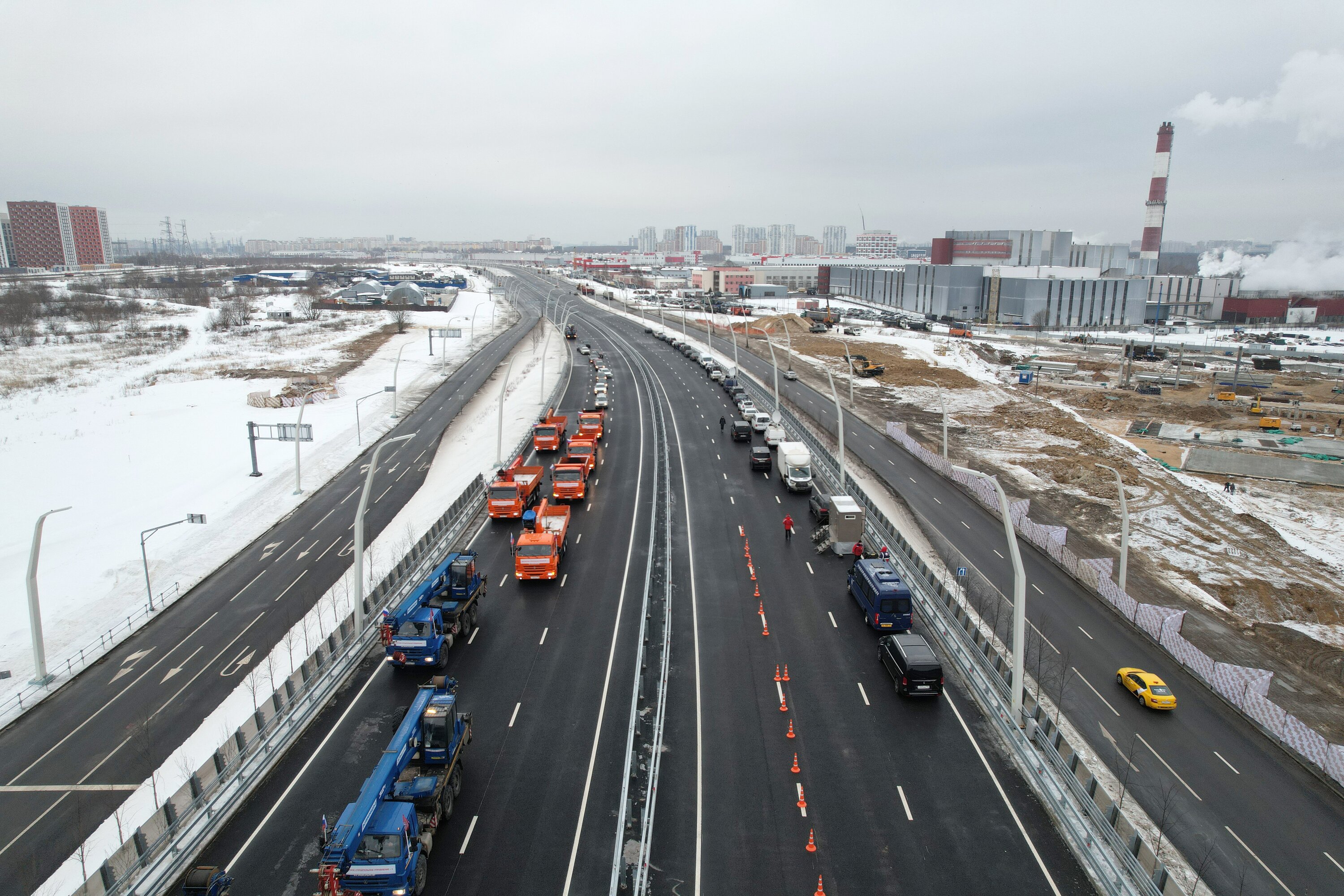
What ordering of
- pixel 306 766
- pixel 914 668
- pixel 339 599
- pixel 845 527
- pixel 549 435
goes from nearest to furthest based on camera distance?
pixel 306 766, pixel 914 668, pixel 339 599, pixel 845 527, pixel 549 435

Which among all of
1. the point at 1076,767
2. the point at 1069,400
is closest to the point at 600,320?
the point at 1069,400

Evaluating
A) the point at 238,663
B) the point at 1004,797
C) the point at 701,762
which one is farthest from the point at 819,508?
the point at 238,663

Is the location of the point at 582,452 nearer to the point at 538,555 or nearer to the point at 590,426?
the point at 590,426

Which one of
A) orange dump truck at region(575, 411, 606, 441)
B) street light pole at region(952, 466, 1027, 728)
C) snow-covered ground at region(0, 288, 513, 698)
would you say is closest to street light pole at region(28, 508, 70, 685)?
snow-covered ground at region(0, 288, 513, 698)

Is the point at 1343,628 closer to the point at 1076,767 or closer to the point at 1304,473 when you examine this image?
the point at 1076,767

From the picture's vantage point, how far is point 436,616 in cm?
2541

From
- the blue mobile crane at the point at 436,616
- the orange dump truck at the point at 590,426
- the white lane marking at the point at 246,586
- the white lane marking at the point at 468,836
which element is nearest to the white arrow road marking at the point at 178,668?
the white lane marking at the point at 246,586

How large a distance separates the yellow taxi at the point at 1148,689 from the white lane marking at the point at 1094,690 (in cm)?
97

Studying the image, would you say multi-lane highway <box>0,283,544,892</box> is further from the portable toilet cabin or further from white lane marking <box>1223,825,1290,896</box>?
white lane marking <box>1223,825,1290,896</box>

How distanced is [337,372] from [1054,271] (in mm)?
160522

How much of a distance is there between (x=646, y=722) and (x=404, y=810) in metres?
8.18

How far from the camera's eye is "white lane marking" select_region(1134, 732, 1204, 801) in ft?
66.9

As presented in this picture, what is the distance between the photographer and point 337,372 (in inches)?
3701

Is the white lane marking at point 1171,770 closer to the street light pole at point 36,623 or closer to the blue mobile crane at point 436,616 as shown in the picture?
the blue mobile crane at point 436,616
